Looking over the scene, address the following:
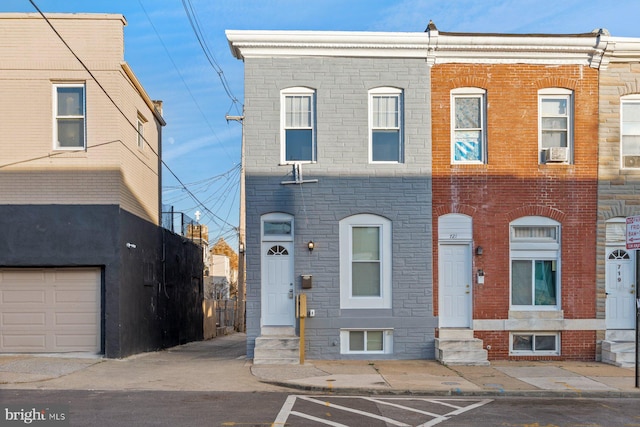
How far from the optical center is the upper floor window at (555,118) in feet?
50.5

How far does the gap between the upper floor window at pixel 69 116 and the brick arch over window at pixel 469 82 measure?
29.0 feet

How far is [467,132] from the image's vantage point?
50.3 ft

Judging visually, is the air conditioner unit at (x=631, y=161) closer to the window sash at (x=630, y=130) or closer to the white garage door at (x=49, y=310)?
the window sash at (x=630, y=130)

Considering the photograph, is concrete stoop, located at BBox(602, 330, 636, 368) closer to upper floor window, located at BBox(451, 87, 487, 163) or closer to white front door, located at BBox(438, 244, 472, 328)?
white front door, located at BBox(438, 244, 472, 328)

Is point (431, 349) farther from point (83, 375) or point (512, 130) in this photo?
point (83, 375)

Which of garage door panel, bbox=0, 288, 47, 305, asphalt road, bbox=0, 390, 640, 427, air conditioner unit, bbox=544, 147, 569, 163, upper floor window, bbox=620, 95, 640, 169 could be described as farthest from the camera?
upper floor window, bbox=620, 95, 640, 169

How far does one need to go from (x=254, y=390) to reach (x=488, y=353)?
6.29 metres

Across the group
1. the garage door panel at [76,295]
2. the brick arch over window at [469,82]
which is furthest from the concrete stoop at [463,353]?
the garage door panel at [76,295]

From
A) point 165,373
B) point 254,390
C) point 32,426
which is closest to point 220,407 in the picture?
point 254,390

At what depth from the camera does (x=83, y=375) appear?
1227cm

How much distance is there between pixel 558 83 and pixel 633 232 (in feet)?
15.7

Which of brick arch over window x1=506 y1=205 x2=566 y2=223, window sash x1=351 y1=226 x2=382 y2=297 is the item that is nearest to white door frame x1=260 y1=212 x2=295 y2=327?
window sash x1=351 y1=226 x2=382 y2=297

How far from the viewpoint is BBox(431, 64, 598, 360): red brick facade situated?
49.3 feet

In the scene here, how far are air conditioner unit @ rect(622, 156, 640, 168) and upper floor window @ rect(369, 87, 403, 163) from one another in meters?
5.48
